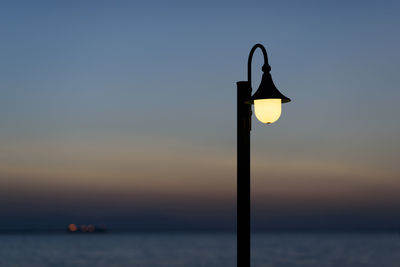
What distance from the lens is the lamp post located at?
22.9 ft

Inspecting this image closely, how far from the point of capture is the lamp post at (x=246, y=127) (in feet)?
22.9

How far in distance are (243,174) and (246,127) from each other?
0.69 meters

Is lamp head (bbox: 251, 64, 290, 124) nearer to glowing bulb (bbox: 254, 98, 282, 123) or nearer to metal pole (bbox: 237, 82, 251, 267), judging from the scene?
glowing bulb (bbox: 254, 98, 282, 123)

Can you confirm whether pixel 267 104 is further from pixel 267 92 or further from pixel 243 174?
pixel 243 174

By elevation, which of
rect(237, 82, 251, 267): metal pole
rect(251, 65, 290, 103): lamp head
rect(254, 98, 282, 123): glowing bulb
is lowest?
rect(237, 82, 251, 267): metal pole

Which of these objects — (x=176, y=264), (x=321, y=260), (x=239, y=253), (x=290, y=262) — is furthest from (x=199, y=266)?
(x=239, y=253)

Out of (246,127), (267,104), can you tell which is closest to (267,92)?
(267,104)

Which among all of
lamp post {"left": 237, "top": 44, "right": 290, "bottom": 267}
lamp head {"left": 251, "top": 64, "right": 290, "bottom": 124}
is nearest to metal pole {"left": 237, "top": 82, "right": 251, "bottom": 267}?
lamp post {"left": 237, "top": 44, "right": 290, "bottom": 267}

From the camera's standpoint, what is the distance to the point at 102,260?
80.4m

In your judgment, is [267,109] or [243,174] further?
[267,109]

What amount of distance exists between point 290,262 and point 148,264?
70.7 feet

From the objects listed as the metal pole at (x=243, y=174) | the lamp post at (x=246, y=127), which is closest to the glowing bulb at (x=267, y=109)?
the lamp post at (x=246, y=127)

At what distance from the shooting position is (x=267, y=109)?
24.0 ft

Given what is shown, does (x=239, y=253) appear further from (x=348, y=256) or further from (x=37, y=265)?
(x=348, y=256)
